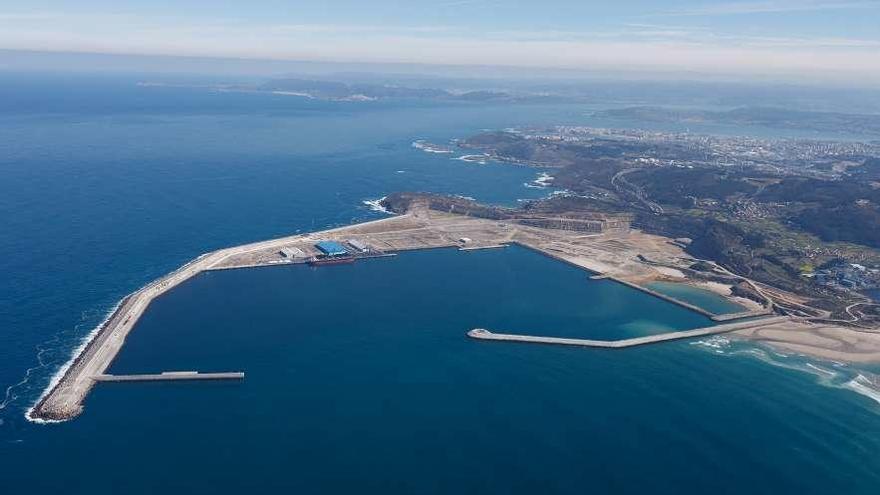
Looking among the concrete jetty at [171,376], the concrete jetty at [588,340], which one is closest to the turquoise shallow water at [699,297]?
the concrete jetty at [588,340]

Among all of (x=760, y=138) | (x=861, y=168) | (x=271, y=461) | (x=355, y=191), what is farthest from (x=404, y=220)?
(x=760, y=138)

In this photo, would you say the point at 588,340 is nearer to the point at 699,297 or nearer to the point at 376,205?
the point at 699,297

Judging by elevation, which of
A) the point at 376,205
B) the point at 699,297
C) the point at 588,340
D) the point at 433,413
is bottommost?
the point at 433,413

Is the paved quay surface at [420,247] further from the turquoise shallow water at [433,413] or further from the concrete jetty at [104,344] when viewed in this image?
the turquoise shallow water at [433,413]

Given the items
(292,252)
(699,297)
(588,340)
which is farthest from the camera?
(292,252)

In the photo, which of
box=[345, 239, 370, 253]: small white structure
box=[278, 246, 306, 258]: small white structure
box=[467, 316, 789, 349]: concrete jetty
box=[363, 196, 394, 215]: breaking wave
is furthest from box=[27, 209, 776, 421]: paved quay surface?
box=[467, 316, 789, 349]: concrete jetty

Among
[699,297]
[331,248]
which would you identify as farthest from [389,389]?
[699,297]
